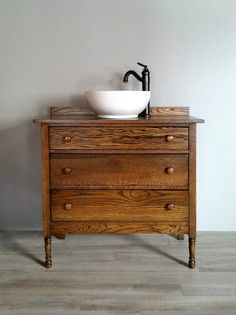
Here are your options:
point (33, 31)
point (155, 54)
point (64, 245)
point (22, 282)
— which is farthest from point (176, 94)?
point (22, 282)

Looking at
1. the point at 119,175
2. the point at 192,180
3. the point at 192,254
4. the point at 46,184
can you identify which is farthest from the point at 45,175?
the point at 192,254

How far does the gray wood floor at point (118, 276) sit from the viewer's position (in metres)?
1.64

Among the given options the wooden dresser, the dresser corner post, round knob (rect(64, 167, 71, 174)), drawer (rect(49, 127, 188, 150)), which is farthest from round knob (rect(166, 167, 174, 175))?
the dresser corner post

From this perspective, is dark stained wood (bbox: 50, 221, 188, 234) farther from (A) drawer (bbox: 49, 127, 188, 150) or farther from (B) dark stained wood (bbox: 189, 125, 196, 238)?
(A) drawer (bbox: 49, 127, 188, 150)

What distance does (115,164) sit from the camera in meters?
1.93

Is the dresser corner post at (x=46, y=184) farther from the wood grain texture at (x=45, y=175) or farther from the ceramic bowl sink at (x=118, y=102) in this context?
the ceramic bowl sink at (x=118, y=102)

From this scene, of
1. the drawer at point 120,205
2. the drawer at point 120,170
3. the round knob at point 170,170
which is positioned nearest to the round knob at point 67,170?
the drawer at point 120,170

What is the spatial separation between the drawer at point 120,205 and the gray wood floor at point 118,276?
27cm

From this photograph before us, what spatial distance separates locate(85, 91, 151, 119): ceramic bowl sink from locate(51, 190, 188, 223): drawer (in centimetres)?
41

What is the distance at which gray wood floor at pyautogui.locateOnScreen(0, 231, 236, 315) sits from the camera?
5.37ft

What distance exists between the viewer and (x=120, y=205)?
1958 mm

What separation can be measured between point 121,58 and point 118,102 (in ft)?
1.88

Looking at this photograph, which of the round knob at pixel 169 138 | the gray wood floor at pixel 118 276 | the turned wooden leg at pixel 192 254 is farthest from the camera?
the turned wooden leg at pixel 192 254

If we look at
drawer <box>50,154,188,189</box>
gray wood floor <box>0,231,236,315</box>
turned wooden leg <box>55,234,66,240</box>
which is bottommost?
gray wood floor <box>0,231,236,315</box>
